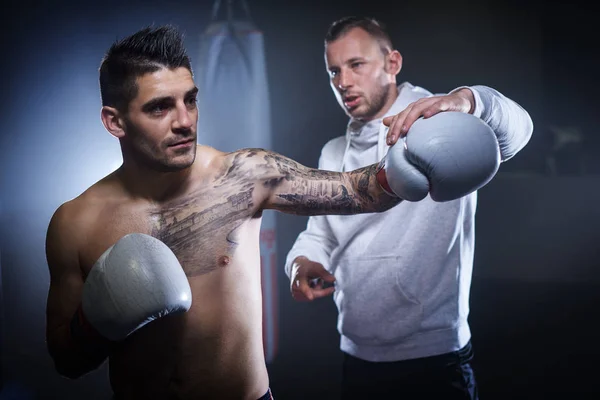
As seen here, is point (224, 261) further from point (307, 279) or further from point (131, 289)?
point (307, 279)

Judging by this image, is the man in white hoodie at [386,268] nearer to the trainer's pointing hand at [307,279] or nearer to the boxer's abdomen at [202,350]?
the trainer's pointing hand at [307,279]

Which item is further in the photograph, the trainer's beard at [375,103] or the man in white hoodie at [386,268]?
the trainer's beard at [375,103]

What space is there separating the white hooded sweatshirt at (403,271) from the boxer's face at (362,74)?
0.05 metres

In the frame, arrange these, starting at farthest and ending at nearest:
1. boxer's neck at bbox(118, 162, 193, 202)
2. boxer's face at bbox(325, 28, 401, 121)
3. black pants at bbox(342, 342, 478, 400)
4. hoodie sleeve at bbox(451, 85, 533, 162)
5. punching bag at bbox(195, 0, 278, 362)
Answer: punching bag at bbox(195, 0, 278, 362), boxer's face at bbox(325, 28, 401, 121), black pants at bbox(342, 342, 478, 400), boxer's neck at bbox(118, 162, 193, 202), hoodie sleeve at bbox(451, 85, 533, 162)

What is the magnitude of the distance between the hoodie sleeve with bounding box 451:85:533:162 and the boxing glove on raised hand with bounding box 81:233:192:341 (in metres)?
0.81

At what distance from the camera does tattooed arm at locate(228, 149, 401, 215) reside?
144 centimetres

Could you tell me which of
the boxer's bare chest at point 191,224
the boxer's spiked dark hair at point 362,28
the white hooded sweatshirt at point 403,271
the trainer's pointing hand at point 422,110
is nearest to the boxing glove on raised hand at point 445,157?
the trainer's pointing hand at point 422,110

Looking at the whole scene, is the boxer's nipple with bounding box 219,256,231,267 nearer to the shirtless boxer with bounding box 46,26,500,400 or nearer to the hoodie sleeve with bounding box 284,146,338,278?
the shirtless boxer with bounding box 46,26,500,400

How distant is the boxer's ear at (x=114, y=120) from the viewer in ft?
4.75

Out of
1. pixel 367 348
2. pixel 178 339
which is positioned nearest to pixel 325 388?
pixel 367 348

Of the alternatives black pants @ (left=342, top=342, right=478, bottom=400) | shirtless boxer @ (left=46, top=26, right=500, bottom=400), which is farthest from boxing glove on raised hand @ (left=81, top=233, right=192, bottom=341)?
black pants @ (left=342, top=342, right=478, bottom=400)

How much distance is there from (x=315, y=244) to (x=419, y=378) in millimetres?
583

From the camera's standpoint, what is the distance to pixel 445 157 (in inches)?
46.7

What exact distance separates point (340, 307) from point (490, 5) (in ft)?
4.18
